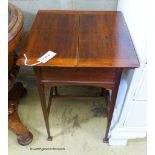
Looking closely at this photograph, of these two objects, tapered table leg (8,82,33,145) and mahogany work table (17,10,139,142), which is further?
tapered table leg (8,82,33,145)

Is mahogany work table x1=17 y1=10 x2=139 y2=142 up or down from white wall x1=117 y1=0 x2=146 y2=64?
down

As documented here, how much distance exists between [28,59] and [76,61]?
→ 7.2 inches

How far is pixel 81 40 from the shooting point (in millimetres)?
918

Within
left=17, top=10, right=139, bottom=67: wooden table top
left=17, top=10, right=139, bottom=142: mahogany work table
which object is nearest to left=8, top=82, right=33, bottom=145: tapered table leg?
left=17, top=10, right=139, bottom=142: mahogany work table

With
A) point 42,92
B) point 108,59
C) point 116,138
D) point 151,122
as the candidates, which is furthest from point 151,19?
point 116,138

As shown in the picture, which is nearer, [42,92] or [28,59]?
[28,59]

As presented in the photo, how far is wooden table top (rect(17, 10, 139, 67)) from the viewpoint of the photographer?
805 mm

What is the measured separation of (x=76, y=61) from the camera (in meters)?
0.80

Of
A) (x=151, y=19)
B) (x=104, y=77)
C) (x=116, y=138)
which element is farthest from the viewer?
(x=116, y=138)

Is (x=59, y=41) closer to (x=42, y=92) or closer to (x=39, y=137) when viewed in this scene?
(x=42, y=92)

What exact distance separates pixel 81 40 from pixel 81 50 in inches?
3.1

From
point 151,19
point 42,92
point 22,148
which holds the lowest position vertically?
point 22,148

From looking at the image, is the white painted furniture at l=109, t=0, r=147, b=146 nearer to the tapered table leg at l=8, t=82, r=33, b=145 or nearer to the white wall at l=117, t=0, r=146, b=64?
the white wall at l=117, t=0, r=146, b=64

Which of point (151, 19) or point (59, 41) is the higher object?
point (151, 19)
